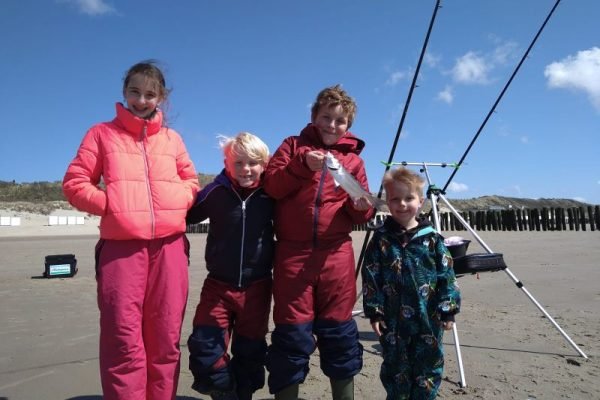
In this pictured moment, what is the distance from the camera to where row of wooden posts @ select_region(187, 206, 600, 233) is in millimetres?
20484

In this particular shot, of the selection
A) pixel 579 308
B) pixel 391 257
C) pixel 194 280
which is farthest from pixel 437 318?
pixel 194 280

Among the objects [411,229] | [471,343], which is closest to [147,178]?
[411,229]

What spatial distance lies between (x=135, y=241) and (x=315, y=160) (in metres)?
1.22

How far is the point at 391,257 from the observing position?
115 inches

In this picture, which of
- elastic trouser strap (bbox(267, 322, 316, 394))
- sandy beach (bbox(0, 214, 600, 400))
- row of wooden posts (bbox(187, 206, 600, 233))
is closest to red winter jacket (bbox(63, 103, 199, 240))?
elastic trouser strap (bbox(267, 322, 316, 394))

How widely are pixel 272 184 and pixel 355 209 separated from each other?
59 centimetres

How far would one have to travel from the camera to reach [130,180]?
108 inches

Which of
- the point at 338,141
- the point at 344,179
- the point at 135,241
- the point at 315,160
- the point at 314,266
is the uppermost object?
the point at 338,141

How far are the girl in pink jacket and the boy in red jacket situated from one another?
65cm

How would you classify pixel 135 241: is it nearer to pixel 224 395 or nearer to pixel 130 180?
pixel 130 180

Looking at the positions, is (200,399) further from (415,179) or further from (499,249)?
(499,249)

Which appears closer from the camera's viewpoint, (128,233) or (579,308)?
(128,233)

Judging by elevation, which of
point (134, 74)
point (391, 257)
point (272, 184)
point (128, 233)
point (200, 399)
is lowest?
point (200, 399)

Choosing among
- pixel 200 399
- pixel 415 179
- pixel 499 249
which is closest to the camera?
pixel 415 179
